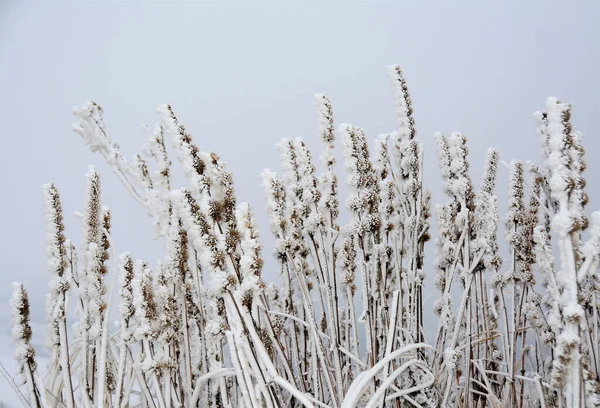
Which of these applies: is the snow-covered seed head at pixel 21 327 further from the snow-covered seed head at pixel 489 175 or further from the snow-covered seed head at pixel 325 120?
the snow-covered seed head at pixel 489 175

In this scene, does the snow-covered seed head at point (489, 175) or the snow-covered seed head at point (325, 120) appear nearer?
the snow-covered seed head at point (325, 120)

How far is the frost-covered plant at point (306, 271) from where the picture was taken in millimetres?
417

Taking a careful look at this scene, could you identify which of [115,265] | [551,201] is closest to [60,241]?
[115,265]

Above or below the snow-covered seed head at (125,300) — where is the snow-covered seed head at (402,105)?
above

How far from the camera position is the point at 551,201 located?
768mm

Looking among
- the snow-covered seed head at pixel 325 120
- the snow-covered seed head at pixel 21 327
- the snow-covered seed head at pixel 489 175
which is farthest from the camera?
the snow-covered seed head at pixel 489 175

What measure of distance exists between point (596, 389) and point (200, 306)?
1.51ft

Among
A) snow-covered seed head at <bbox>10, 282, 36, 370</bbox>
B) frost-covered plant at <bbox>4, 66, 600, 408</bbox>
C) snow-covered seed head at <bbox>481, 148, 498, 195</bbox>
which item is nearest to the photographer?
frost-covered plant at <bbox>4, 66, 600, 408</bbox>

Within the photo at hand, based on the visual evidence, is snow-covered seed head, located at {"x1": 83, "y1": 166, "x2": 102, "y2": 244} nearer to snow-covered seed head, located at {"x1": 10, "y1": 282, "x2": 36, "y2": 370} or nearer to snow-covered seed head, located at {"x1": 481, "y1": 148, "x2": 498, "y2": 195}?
snow-covered seed head, located at {"x1": 10, "y1": 282, "x2": 36, "y2": 370}

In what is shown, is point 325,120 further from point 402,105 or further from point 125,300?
point 125,300

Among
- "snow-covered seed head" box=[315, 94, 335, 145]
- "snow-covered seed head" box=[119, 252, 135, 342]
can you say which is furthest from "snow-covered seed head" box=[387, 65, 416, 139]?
"snow-covered seed head" box=[119, 252, 135, 342]

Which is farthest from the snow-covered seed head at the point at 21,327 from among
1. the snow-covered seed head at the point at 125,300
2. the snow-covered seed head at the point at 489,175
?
the snow-covered seed head at the point at 489,175

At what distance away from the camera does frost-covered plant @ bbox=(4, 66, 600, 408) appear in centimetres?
42

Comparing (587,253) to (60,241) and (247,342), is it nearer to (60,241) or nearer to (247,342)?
(247,342)
